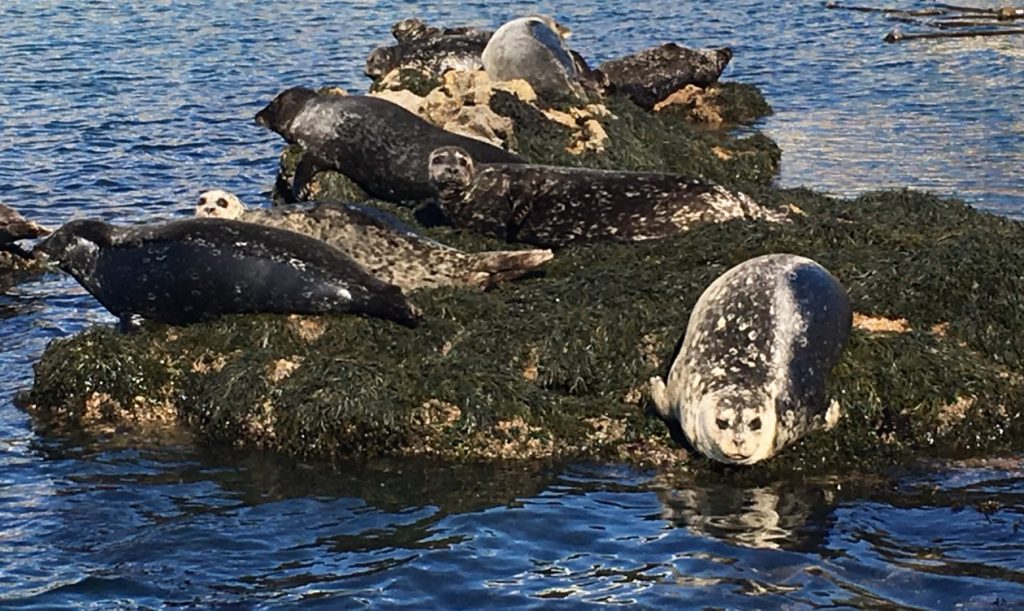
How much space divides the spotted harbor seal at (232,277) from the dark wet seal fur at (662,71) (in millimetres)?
10236

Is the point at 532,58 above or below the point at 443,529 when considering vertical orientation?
above

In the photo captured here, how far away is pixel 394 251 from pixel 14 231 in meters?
4.24

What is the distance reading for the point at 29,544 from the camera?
22.8 feet

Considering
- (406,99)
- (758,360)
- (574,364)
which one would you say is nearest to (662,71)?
(406,99)

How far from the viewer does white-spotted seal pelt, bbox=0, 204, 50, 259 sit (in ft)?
40.7

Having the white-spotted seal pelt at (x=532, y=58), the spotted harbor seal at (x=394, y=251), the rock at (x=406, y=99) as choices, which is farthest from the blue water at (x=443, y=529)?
the white-spotted seal pelt at (x=532, y=58)

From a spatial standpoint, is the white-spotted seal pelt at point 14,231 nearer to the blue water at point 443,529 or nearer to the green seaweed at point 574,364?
the blue water at point 443,529

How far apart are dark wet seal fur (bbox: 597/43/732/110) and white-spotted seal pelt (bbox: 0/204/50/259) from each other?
8.16 meters

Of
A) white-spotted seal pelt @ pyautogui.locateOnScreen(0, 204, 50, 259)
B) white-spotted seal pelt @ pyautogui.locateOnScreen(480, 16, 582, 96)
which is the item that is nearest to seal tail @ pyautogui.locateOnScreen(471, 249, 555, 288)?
white-spotted seal pelt @ pyautogui.locateOnScreen(0, 204, 50, 259)

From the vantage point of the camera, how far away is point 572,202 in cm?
1028

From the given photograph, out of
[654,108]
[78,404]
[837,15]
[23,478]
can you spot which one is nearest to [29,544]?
[23,478]

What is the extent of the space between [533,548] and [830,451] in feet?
5.58

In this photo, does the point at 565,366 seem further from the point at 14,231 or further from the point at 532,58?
the point at 532,58

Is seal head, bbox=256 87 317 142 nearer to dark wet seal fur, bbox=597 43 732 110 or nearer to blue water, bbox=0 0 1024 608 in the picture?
blue water, bbox=0 0 1024 608
